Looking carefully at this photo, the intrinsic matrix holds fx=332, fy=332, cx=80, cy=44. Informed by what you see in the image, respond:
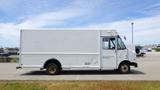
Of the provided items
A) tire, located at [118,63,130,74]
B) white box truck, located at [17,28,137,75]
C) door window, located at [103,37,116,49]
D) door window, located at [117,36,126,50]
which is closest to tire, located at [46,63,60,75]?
white box truck, located at [17,28,137,75]

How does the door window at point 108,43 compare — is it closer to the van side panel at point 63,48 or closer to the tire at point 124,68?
the van side panel at point 63,48

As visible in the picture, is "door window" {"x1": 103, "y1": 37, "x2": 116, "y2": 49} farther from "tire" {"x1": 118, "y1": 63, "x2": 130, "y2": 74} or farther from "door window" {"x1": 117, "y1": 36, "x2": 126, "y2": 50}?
"tire" {"x1": 118, "y1": 63, "x2": 130, "y2": 74}

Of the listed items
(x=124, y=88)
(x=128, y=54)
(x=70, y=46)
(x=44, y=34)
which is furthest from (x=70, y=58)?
(x=124, y=88)

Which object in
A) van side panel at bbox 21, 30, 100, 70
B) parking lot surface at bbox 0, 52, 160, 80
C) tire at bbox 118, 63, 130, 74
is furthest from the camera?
tire at bbox 118, 63, 130, 74

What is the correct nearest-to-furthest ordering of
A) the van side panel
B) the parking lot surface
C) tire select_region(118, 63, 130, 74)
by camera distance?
the parking lot surface, the van side panel, tire select_region(118, 63, 130, 74)

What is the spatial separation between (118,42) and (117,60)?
109cm

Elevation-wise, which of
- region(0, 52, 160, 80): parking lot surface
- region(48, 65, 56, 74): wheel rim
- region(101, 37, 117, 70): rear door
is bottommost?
region(0, 52, 160, 80): parking lot surface

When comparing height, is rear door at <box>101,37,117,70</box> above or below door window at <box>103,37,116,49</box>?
below

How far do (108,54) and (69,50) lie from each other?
7.76 ft

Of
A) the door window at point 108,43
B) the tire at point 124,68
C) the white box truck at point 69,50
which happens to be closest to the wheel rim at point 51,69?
the white box truck at point 69,50

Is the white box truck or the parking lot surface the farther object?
the white box truck

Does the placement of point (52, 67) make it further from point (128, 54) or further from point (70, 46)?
point (128, 54)

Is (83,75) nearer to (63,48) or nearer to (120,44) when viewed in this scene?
(63,48)

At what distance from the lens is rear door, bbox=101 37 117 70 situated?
1994cm
